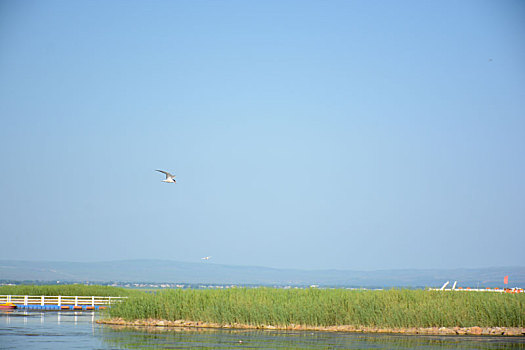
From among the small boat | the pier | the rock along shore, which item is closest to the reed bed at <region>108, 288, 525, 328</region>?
the rock along shore

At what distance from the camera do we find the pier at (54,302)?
5175 centimetres

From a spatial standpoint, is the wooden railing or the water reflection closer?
the water reflection

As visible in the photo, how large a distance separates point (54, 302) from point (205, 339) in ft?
84.0

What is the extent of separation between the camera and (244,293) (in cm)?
3888

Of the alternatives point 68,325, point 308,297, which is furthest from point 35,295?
point 308,297

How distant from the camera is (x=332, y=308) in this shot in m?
36.0

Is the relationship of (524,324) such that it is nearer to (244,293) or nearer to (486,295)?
(486,295)

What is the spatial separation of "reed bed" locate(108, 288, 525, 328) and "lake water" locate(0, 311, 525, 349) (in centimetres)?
181

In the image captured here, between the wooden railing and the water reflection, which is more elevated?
the wooden railing

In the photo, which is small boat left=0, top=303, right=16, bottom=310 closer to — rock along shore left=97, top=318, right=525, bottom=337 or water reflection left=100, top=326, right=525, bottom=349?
rock along shore left=97, top=318, right=525, bottom=337

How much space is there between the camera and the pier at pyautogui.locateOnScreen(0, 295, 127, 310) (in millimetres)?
51750

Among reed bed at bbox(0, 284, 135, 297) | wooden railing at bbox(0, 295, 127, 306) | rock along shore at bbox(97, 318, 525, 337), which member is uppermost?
reed bed at bbox(0, 284, 135, 297)

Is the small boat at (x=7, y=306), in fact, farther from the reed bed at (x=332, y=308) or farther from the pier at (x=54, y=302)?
the reed bed at (x=332, y=308)

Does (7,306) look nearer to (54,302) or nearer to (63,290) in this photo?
(54,302)
